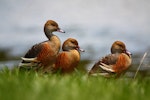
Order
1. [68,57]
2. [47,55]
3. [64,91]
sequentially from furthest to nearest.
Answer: [47,55] < [68,57] < [64,91]

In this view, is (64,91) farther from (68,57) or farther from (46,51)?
(46,51)

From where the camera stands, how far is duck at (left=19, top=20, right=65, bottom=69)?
334 inches

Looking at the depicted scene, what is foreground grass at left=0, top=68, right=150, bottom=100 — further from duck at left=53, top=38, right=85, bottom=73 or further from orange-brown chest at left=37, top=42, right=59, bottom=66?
orange-brown chest at left=37, top=42, right=59, bottom=66

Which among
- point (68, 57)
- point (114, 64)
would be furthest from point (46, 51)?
point (114, 64)

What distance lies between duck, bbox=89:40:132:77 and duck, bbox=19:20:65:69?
0.76 m

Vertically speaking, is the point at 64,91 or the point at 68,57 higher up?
the point at 64,91

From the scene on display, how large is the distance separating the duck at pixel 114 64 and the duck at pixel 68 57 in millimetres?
350

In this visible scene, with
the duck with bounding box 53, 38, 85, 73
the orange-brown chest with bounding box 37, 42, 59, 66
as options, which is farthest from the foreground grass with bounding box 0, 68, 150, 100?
the orange-brown chest with bounding box 37, 42, 59, 66

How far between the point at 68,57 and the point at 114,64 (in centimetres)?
85

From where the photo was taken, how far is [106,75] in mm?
8320

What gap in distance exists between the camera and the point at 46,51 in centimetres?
858

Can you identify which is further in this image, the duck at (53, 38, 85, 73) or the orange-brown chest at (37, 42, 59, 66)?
the orange-brown chest at (37, 42, 59, 66)

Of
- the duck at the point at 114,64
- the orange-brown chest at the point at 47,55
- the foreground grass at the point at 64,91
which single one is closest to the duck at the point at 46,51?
the orange-brown chest at the point at 47,55

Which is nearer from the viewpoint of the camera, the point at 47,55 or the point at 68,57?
the point at 68,57
